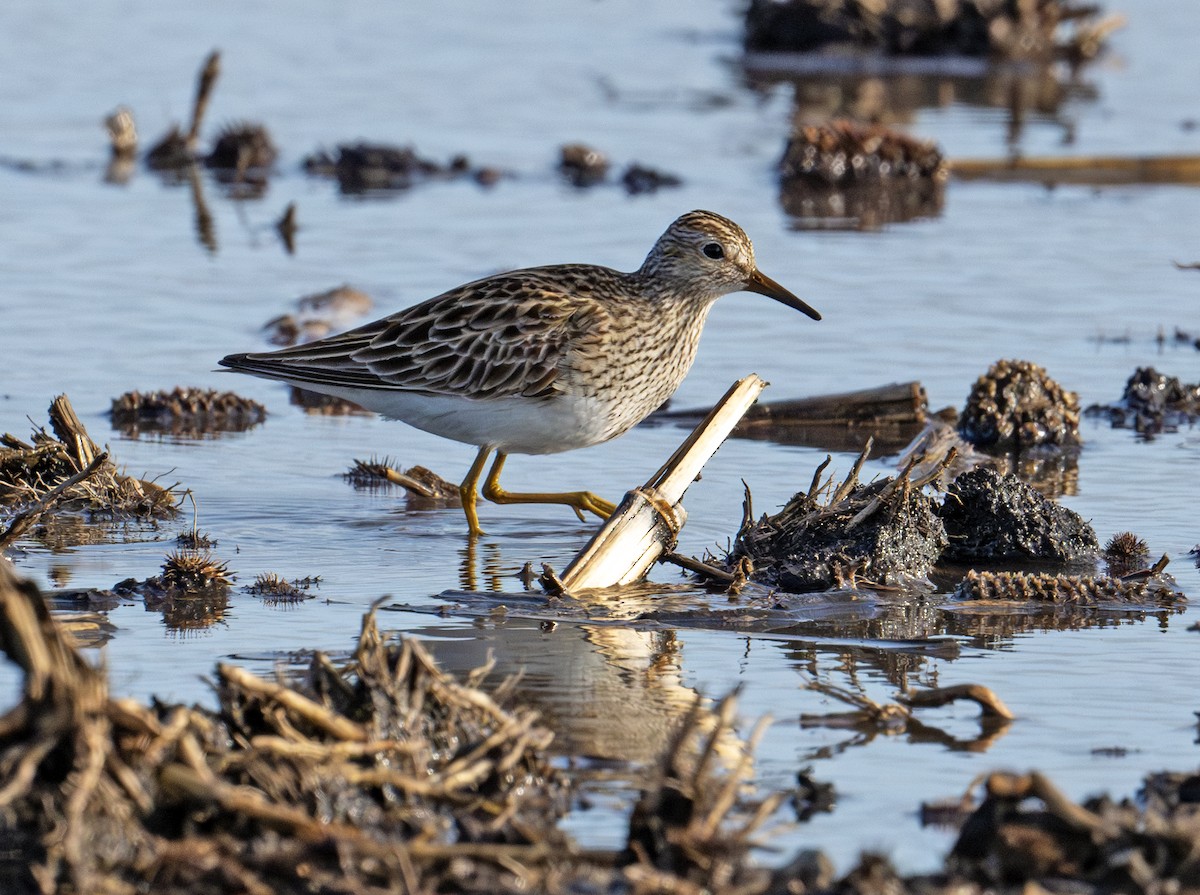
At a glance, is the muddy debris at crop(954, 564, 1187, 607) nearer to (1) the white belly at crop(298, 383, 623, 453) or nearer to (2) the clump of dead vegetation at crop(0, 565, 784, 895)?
(1) the white belly at crop(298, 383, 623, 453)

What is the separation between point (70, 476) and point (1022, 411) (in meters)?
5.15

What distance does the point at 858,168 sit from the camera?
1858 cm

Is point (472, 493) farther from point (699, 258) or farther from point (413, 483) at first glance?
point (699, 258)

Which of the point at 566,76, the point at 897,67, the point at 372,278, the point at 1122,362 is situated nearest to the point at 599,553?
the point at 1122,362

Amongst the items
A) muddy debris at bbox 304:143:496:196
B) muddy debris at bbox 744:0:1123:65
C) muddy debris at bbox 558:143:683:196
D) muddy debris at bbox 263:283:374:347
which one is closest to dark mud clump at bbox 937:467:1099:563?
muddy debris at bbox 263:283:374:347

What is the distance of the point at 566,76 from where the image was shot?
77.7ft

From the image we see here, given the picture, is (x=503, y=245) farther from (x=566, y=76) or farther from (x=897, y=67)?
(x=897, y=67)

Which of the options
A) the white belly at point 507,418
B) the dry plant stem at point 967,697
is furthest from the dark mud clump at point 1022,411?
the dry plant stem at point 967,697

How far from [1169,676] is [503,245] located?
9676 mm

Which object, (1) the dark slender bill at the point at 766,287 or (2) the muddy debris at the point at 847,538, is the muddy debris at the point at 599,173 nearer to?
(1) the dark slender bill at the point at 766,287

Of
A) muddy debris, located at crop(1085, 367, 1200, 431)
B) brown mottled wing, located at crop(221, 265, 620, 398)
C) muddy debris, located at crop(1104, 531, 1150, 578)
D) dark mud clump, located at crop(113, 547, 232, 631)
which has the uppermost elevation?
brown mottled wing, located at crop(221, 265, 620, 398)

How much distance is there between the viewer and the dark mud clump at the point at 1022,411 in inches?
429

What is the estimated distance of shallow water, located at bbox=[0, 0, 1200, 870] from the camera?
21.7 feet

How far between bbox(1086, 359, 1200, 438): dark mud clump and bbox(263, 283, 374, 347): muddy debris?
16.2ft
